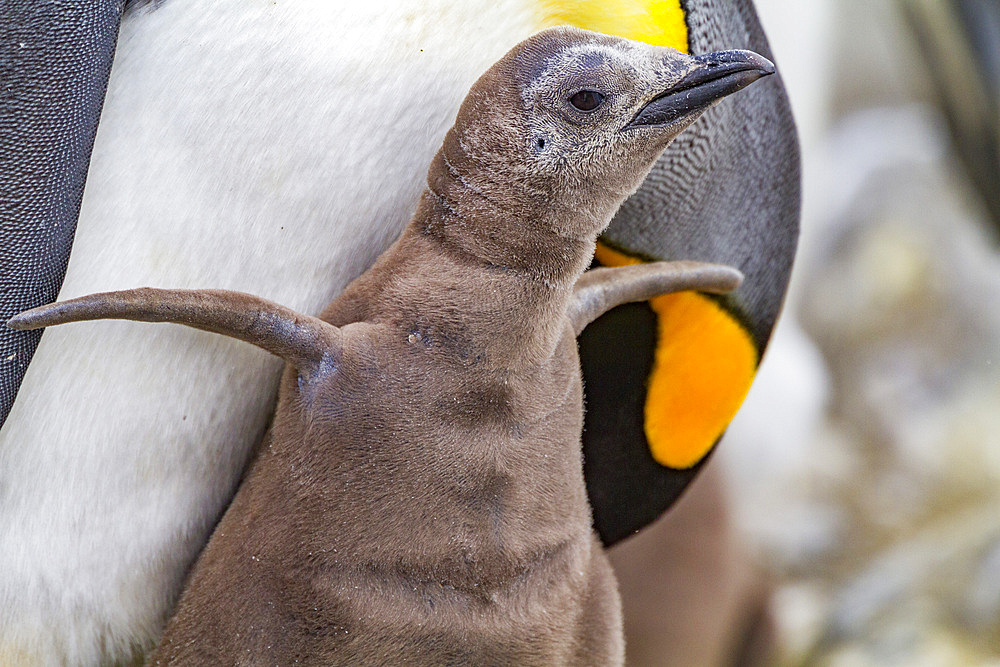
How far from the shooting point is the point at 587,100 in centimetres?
42

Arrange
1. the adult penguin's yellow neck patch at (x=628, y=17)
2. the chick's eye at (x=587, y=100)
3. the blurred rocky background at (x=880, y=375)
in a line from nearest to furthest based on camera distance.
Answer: the chick's eye at (x=587, y=100) < the adult penguin's yellow neck patch at (x=628, y=17) < the blurred rocky background at (x=880, y=375)

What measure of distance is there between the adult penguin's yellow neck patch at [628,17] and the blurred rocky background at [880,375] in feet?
1.86

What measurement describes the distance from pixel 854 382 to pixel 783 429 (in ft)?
3.82

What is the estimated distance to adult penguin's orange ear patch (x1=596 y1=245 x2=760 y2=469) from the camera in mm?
636

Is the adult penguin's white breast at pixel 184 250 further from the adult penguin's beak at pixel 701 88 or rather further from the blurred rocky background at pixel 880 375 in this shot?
the blurred rocky background at pixel 880 375

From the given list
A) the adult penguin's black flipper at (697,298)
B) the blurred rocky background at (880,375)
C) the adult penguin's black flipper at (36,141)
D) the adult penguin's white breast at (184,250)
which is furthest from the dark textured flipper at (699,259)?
the blurred rocky background at (880,375)

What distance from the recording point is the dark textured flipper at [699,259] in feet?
2.01

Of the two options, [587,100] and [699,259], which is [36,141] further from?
[699,259]

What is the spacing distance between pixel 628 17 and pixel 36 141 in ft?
1.04

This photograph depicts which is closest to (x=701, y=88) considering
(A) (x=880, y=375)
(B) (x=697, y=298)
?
(B) (x=697, y=298)

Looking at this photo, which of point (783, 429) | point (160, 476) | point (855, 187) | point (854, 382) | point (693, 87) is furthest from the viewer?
point (855, 187)

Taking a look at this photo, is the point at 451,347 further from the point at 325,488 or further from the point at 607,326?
the point at 607,326

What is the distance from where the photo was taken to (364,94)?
1.75 ft

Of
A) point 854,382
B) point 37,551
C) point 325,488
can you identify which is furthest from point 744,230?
point 854,382
